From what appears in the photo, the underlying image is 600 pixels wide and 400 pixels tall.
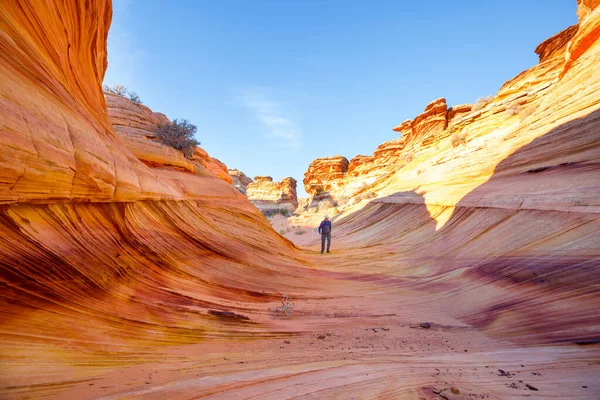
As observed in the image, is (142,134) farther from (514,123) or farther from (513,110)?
(513,110)

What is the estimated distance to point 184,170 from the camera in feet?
28.3

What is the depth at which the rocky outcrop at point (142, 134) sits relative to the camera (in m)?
7.34

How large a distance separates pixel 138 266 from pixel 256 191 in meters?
44.6

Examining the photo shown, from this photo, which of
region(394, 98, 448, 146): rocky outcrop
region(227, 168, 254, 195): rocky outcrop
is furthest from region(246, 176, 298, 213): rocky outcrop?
region(394, 98, 448, 146): rocky outcrop

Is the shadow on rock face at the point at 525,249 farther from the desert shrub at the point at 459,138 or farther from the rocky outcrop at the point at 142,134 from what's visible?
the desert shrub at the point at 459,138

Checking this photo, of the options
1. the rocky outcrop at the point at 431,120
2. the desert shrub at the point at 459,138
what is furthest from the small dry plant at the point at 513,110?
the rocky outcrop at the point at 431,120

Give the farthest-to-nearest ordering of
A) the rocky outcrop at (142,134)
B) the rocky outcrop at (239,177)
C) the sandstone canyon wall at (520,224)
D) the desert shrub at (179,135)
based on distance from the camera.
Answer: the rocky outcrop at (239,177)
the desert shrub at (179,135)
the rocky outcrop at (142,134)
the sandstone canyon wall at (520,224)

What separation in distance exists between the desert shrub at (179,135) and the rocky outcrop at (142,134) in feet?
0.86

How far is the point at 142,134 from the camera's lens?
841 centimetres

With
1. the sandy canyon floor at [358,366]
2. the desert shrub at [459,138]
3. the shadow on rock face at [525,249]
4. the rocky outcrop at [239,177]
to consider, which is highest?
the rocky outcrop at [239,177]

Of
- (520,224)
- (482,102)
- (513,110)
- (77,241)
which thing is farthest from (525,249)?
(482,102)

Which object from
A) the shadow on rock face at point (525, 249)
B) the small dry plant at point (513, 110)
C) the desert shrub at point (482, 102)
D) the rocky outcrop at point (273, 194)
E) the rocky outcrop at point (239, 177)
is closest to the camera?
the shadow on rock face at point (525, 249)

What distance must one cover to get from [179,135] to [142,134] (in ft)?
4.28

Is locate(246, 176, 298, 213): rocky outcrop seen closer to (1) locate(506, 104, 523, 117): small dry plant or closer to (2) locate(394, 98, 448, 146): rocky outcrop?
(2) locate(394, 98, 448, 146): rocky outcrop
